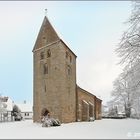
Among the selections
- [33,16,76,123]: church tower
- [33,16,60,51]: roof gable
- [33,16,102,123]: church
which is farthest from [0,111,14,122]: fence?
[33,16,60,51]: roof gable

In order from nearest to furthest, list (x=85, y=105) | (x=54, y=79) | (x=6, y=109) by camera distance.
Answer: (x=54, y=79) < (x=85, y=105) < (x=6, y=109)

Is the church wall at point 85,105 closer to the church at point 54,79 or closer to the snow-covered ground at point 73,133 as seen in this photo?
the church at point 54,79

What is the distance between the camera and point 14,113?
79.5 m

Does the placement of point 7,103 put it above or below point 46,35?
below

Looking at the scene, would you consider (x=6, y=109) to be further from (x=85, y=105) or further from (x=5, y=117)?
(x=85, y=105)

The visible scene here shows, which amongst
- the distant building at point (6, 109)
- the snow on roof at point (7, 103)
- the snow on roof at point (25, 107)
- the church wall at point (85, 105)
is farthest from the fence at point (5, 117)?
the snow on roof at point (25, 107)

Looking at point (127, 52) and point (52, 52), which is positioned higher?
point (52, 52)

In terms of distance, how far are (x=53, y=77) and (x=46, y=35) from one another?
7358 mm

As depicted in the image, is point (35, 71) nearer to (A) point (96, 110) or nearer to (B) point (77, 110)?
(B) point (77, 110)

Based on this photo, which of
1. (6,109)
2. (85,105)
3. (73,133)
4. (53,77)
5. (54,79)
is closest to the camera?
(73,133)

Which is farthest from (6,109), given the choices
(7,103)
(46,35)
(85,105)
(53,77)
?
(46,35)

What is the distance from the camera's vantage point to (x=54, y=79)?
48281 millimetres

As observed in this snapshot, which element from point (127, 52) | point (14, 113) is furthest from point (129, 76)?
point (14, 113)

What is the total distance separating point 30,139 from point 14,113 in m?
59.3
